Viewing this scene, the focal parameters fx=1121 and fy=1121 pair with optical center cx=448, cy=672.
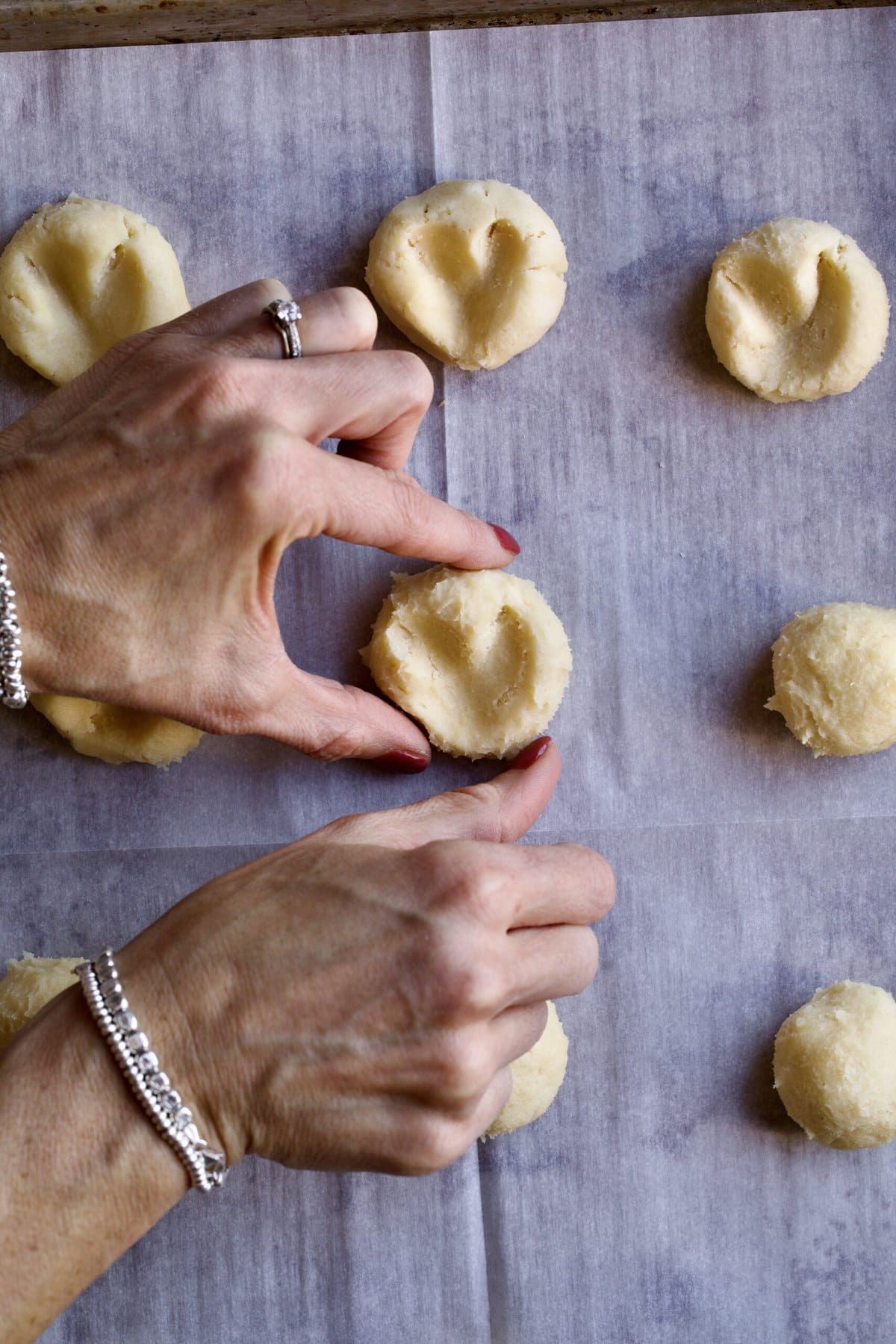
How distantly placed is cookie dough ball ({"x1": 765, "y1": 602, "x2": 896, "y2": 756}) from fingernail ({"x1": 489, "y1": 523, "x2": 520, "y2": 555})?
42 cm

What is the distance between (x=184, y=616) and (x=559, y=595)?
63cm

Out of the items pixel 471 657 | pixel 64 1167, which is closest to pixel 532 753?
pixel 471 657

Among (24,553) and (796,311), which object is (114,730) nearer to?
(24,553)

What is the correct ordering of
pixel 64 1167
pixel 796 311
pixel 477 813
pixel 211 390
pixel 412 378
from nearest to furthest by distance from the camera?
pixel 64 1167 < pixel 211 390 < pixel 412 378 < pixel 477 813 < pixel 796 311

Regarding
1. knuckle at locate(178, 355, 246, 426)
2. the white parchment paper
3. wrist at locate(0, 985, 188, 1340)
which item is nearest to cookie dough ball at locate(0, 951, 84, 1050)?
the white parchment paper

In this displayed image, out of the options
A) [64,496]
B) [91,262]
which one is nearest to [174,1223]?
[64,496]

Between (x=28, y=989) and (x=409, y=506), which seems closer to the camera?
(x=409, y=506)

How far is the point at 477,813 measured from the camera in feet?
4.70

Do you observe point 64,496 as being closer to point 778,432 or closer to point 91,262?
point 91,262

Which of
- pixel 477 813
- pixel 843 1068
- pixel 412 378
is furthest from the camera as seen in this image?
pixel 843 1068

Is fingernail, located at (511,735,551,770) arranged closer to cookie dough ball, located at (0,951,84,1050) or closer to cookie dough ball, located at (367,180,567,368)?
cookie dough ball, located at (367,180,567,368)

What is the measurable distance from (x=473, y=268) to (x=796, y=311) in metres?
0.48

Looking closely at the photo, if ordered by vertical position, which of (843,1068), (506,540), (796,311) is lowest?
(843,1068)

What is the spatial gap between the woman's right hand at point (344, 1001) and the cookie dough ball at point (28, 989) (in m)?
0.45
